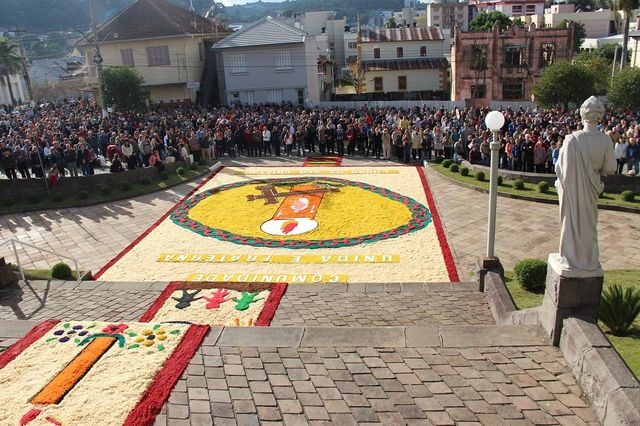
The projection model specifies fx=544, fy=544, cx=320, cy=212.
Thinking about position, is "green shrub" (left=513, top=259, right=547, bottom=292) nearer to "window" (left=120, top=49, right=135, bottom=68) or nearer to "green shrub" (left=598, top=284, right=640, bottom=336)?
"green shrub" (left=598, top=284, right=640, bottom=336)

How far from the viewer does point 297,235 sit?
15.0 m

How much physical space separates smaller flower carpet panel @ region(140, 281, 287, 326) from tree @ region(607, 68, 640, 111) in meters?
26.6

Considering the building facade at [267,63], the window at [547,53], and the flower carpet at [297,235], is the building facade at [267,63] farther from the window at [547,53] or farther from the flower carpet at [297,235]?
the flower carpet at [297,235]

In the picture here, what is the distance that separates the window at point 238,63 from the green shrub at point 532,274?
3368cm

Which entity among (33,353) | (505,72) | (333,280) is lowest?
(333,280)

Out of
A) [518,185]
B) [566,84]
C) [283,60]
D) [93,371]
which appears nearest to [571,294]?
[93,371]

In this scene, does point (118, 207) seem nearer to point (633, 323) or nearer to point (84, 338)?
point (84, 338)

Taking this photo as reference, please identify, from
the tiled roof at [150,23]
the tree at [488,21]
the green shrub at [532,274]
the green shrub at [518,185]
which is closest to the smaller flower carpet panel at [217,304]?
the green shrub at [532,274]

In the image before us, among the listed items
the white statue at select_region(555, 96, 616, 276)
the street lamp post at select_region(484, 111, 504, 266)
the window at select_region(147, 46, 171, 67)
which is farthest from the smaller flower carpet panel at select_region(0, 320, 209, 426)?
the window at select_region(147, 46, 171, 67)

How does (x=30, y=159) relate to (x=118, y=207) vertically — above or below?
above

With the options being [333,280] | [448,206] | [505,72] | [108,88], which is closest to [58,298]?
[333,280]

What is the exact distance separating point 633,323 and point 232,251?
30.1ft

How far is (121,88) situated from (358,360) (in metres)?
31.0

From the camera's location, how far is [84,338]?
25.2 ft
